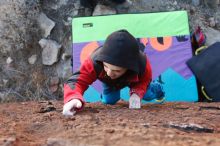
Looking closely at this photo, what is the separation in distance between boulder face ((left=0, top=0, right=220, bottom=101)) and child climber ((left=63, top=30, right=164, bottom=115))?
1007mm

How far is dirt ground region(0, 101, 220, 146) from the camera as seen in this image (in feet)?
3.85

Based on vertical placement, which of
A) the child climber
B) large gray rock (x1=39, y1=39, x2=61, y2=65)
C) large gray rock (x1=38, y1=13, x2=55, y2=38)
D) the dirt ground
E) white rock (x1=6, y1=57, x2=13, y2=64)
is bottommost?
the dirt ground

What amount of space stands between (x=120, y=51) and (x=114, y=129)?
19.7 inches

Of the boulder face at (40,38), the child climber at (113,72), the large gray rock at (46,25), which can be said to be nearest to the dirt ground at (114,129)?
the child climber at (113,72)

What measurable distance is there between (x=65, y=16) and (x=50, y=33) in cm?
19

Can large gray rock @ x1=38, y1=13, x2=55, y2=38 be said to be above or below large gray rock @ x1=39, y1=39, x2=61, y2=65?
above

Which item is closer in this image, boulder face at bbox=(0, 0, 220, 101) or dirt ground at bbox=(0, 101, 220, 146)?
dirt ground at bbox=(0, 101, 220, 146)

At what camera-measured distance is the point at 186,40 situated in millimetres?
3051

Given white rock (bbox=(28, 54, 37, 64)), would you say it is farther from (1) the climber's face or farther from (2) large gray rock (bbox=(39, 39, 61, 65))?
(1) the climber's face

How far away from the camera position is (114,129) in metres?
1.28

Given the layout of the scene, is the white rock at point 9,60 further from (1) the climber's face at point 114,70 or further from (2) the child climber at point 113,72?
(1) the climber's face at point 114,70

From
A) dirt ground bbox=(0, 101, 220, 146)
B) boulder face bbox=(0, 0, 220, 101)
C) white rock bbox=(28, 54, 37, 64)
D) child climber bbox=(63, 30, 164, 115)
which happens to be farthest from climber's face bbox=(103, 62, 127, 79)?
white rock bbox=(28, 54, 37, 64)

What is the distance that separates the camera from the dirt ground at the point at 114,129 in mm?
1174

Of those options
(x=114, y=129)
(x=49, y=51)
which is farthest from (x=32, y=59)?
(x=114, y=129)
